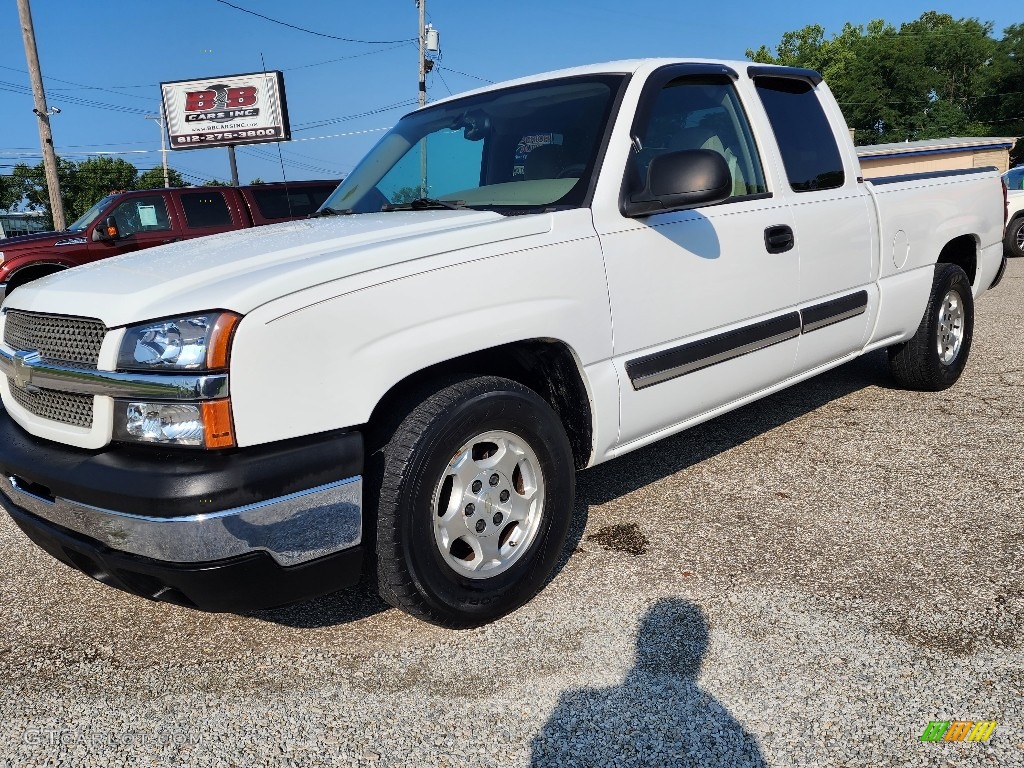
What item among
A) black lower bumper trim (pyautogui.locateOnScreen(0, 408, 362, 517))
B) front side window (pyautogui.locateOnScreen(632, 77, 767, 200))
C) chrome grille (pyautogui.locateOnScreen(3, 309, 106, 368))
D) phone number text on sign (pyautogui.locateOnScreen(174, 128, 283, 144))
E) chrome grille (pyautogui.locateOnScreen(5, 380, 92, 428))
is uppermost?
phone number text on sign (pyautogui.locateOnScreen(174, 128, 283, 144))

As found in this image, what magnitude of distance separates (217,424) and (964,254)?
4961 mm

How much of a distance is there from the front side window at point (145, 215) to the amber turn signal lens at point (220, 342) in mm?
10272

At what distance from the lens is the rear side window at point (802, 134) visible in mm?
3816

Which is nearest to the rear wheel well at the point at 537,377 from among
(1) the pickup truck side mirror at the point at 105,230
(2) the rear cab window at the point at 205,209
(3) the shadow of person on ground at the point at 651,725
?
(3) the shadow of person on ground at the point at 651,725

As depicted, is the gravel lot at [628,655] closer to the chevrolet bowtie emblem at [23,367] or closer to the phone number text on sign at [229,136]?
the chevrolet bowtie emblem at [23,367]

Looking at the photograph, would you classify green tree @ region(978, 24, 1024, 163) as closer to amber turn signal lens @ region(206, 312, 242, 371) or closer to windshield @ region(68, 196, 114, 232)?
windshield @ region(68, 196, 114, 232)

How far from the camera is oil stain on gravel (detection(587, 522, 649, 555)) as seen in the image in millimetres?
3209

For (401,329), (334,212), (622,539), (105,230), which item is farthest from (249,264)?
(105,230)

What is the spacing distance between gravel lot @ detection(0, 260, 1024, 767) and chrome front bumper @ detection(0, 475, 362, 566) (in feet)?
1.60

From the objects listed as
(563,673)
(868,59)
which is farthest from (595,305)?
(868,59)

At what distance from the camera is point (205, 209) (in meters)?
11.3

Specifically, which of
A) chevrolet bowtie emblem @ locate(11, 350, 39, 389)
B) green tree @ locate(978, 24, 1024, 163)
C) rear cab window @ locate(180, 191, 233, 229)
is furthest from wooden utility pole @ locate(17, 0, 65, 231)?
green tree @ locate(978, 24, 1024, 163)

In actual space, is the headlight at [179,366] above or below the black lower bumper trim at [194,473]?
above

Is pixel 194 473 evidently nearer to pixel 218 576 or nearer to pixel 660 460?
pixel 218 576
